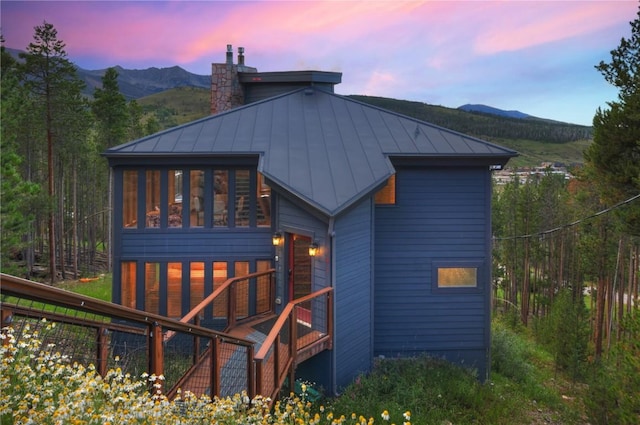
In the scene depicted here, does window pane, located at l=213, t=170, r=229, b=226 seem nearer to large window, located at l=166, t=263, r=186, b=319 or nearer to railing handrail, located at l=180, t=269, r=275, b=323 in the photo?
large window, located at l=166, t=263, r=186, b=319

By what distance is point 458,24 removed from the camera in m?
26.4

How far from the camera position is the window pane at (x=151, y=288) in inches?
424

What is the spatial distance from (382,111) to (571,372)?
13.3 meters

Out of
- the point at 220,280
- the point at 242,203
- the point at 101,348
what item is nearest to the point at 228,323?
the point at 220,280

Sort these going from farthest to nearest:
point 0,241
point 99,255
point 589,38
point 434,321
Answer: point 99,255
point 589,38
point 0,241
point 434,321

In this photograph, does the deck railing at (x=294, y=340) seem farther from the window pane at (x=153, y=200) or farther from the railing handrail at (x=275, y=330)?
the window pane at (x=153, y=200)

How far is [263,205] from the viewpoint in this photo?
35.7 feet

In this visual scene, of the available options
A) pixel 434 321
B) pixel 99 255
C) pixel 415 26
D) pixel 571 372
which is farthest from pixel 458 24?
pixel 99 255

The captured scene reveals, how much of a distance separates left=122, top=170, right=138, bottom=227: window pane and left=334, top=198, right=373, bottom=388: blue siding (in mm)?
5278

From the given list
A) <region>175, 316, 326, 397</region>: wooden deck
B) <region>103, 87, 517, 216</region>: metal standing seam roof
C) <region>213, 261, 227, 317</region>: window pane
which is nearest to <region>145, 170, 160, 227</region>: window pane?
<region>103, 87, 517, 216</region>: metal standing seam roof

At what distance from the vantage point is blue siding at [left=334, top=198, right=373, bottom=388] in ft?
28.8

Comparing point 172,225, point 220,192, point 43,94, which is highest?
point 43,94

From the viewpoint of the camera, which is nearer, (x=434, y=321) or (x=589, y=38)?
(x=434, y=321)

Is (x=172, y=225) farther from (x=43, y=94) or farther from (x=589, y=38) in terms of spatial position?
(x=589, y=38)
